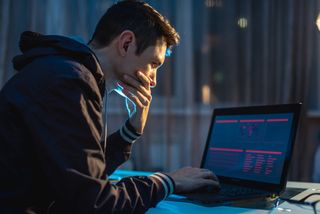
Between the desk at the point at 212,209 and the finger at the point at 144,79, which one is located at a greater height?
the finger at the point at 144,79

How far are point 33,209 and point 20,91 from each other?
0.79 feet

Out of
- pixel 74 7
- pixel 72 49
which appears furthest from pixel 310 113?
pixel 72 49

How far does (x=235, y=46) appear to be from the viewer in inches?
109

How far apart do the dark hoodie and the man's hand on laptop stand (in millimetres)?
67

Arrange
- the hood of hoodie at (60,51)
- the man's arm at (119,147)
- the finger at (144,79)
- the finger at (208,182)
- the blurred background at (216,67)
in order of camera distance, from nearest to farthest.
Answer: the hood of hoodie at (60,51) → the finger at (208,182) → the finger at (144,79) → the man's arm at (119,147) → the blurred background at (216,67)

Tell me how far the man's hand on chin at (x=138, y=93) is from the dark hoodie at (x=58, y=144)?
24 centimetres

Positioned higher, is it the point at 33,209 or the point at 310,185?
the point at 33,209

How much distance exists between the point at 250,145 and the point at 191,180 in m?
0.27

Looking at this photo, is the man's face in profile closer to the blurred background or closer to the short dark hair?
the short dark hair

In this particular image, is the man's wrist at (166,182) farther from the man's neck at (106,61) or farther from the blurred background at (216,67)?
the blurred background at (216,67)

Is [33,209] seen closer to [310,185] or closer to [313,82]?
[310,185]

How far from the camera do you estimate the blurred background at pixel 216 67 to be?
268 centimetres

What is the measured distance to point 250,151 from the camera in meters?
1.22

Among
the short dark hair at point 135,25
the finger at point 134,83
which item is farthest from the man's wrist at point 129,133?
the short dark hair at point 135,25
